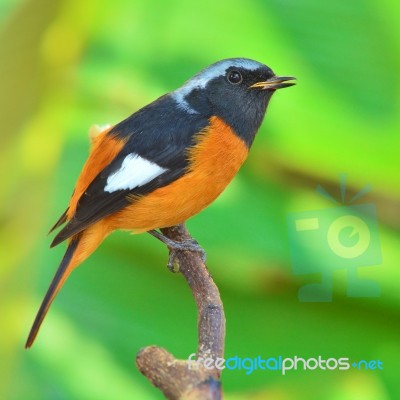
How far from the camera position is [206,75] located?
3.28 ft

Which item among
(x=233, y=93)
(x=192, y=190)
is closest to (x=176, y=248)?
(x=192, y=190)

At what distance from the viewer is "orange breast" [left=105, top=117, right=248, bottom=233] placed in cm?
94

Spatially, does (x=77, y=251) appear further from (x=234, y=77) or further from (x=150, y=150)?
(x=234, y=77)

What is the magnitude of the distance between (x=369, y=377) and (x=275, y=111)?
0.46 m

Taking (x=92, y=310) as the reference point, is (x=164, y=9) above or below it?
above

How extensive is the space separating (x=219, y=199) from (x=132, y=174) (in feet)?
0.79

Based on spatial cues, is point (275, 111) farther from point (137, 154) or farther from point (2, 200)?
point (2, 200)

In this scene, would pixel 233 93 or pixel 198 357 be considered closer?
pixel 198 357

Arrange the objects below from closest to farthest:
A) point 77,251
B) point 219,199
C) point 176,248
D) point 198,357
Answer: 1. point 198,357
2. point 77,251
3. point 176,248
4. point 219,199

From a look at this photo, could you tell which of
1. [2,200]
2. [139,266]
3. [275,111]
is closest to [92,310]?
[139,266]

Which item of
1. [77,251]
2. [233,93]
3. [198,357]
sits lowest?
[198,357]

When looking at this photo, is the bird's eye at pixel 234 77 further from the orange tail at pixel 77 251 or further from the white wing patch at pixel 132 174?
the orange tail at pixel 77 251

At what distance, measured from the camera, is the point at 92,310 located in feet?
3.55

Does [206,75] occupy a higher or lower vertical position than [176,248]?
higher
